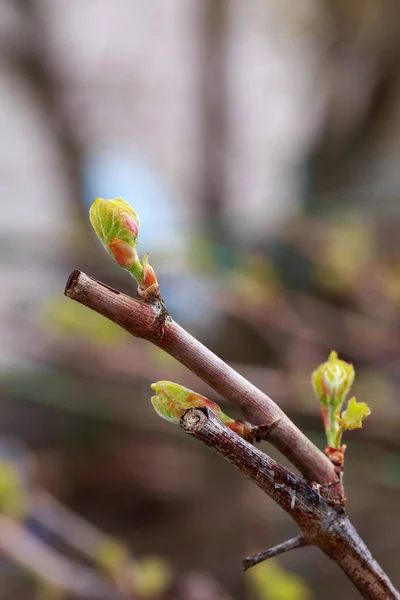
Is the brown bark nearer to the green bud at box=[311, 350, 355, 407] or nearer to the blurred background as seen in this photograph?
the green bud at box=[311, 350, 355, 407]

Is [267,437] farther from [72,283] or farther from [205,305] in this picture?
[205,305]

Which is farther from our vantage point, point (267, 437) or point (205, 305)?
point (205, 305)

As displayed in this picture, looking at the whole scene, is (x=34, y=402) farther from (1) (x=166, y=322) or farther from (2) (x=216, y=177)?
(1) (x=166, y=322)

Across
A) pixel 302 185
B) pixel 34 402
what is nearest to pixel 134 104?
pixel 302 185

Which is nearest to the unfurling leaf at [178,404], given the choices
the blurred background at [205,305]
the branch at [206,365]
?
the branch at [206,365]

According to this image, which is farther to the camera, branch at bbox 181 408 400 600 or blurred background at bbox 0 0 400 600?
blurred background at bbox 0 0 400 600

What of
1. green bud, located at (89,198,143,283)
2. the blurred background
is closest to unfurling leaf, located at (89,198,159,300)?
green bud, located at (89,198,143,283)

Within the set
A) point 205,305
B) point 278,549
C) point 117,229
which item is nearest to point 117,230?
point 117,229

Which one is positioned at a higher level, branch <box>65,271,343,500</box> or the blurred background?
the blurred background
